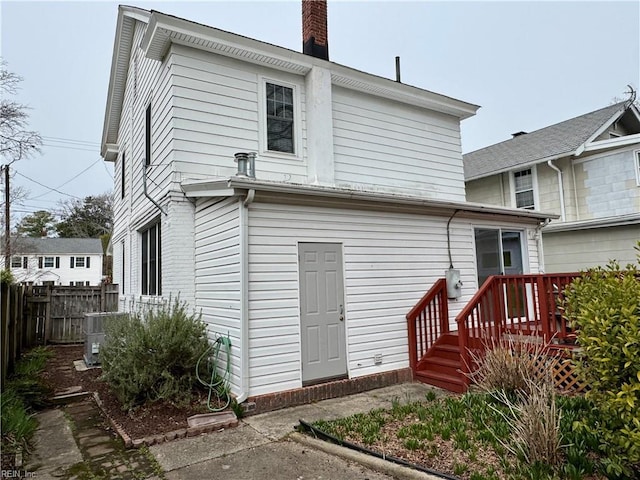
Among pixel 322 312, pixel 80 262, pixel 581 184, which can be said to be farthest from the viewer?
pixel 80 262

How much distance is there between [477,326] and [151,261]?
21.7ft

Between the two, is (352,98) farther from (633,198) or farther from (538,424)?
(633,198)

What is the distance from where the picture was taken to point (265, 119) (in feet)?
26.1

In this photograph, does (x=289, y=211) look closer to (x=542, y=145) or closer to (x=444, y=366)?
(x=444, y=366)

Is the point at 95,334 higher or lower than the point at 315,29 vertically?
lower

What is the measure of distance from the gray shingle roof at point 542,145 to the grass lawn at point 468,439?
10872 millimetres

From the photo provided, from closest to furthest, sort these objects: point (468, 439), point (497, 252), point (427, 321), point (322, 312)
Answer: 1. point (468, 439)
2. point (322, 312)
3. point (427, 321)
4. point (497, 252)

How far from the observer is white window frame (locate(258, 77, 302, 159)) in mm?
7871

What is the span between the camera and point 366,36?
1516 cm

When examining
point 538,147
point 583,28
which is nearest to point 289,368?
point 538,147

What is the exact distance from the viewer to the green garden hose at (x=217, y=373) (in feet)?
18.6

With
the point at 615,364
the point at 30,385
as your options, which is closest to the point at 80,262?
the point at 30,385

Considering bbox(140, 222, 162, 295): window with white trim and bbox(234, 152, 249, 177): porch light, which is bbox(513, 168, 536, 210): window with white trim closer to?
bbox(234, 152, 249, 177): porch light

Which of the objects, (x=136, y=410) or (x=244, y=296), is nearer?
(x=136, y=410)
